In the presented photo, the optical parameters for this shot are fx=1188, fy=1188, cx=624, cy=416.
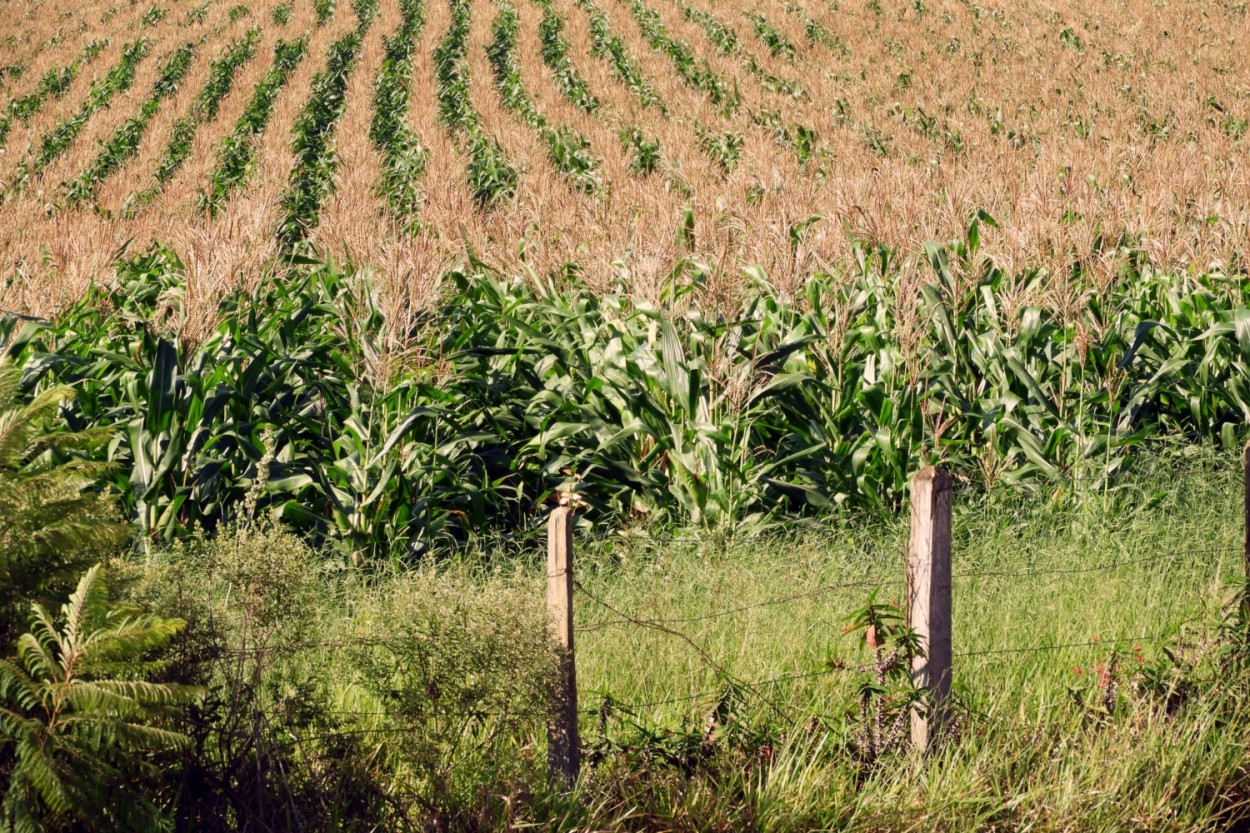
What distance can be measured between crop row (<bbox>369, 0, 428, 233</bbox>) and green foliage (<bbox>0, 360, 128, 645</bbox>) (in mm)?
9899

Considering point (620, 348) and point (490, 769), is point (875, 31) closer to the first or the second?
point (620, 348)

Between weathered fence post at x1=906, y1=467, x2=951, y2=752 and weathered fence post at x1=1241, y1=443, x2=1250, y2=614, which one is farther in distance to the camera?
weathered fence post at x1=1241, y1=443, x2=1250, y2=614

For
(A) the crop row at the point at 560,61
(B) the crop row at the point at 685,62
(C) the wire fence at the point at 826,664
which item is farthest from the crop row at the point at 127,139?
(C) the wire fence at the point at 826,664

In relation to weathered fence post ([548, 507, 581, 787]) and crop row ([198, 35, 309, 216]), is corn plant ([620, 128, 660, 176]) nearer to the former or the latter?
crop row ([198, 35, 309, 216])

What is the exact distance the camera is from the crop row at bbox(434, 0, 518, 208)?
17.6 m

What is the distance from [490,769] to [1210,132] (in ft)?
62.4

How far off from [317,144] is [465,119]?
2.80 m

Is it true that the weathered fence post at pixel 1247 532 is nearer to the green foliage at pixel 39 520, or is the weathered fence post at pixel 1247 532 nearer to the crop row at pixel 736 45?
the green foliage at pixel 39 520

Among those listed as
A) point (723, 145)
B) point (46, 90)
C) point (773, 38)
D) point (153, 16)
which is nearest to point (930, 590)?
point (723, 145)

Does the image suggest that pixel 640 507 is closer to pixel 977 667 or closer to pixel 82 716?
pixel 977 667

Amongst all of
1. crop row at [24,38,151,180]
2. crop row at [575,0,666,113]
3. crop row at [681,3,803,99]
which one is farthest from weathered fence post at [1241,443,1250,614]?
crop row at [681,3,803,99]

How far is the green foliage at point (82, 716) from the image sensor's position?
7.48 ft

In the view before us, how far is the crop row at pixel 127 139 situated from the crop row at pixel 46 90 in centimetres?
252

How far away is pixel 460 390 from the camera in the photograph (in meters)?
6.86
